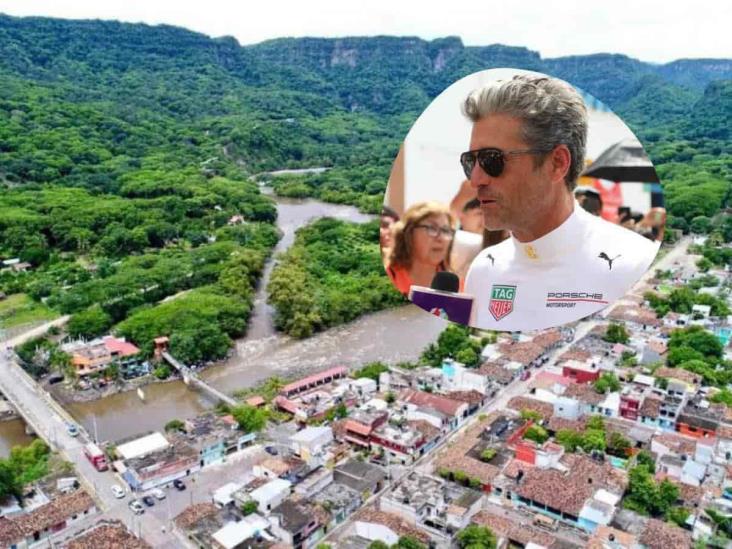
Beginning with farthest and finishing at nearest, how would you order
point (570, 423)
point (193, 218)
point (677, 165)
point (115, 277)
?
point (677, 165) → point (193, 218) → point (115, 277) → point (570, 423)

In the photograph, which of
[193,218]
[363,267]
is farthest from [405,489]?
[193,218]

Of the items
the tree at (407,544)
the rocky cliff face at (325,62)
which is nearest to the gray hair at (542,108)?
the tree at (407,544)

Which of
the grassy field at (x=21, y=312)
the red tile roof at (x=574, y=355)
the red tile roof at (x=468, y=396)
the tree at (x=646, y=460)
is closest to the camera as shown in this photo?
the tree at (x=646, y=460)

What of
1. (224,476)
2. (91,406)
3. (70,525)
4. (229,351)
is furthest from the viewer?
(229,351)

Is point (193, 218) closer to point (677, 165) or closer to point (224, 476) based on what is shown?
point (224, 476)

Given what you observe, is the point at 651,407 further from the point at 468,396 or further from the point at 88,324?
the point at 88,324

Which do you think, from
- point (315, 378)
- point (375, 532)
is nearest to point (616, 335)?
point (315, 378)

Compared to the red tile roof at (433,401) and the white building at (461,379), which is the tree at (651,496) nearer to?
the red tile roof at (433,401)
